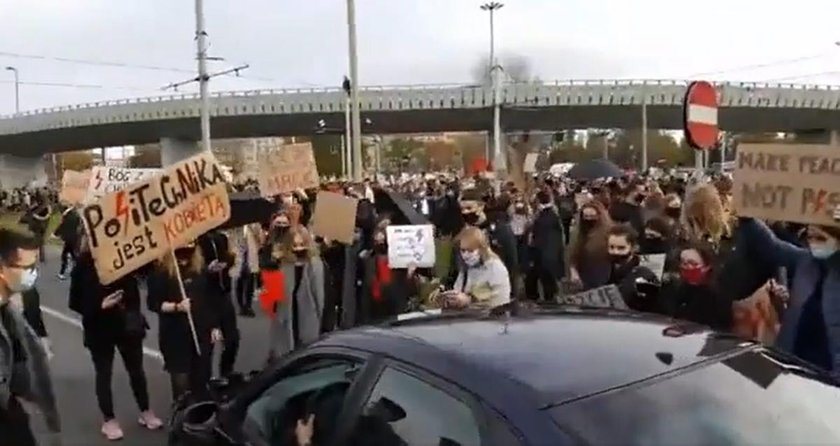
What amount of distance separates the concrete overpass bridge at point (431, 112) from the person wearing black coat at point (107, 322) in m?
58.4

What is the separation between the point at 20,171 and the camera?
92000 mm

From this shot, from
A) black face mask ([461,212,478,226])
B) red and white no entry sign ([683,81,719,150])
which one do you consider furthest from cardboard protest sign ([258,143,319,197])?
red and white no entry sign ([683,81,719,150])

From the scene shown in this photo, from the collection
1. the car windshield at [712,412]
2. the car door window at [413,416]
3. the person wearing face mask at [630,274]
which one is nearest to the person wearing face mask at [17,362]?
the car door window at [413,416]

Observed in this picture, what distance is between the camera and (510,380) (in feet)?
9.93

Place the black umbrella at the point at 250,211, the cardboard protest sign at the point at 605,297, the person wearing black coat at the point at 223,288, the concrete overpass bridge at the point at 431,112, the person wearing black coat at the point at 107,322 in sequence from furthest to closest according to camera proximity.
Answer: the concrete overpass bridge at the point at 431,112 → the black umbrella at the point at 250,211 → the person wearing black coat at the point at 223,288 → the person wearing black coat at the point at 107,322 → the cardboard protest sign at the point at 605,297

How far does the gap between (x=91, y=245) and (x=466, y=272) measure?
248 cm

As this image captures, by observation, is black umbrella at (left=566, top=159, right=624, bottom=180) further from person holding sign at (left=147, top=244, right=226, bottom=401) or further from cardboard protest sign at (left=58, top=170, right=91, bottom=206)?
person holding sign at (left=147, top=244, right=226, bottom=401)

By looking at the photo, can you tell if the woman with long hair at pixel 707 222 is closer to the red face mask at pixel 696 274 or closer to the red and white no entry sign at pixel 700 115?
the red face mask at pixel 696 274

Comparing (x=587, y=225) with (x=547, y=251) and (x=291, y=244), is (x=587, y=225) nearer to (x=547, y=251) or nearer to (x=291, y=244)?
(x=291, y=244)

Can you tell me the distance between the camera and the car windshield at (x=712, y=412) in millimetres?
2838

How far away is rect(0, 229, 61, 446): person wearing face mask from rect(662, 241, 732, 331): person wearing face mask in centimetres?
338

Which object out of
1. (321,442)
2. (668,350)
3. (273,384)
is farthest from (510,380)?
(273,384)

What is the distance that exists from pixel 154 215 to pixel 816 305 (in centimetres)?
429

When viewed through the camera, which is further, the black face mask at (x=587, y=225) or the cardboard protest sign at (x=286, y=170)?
the cardboard protest sign at (x=286, y=170)
